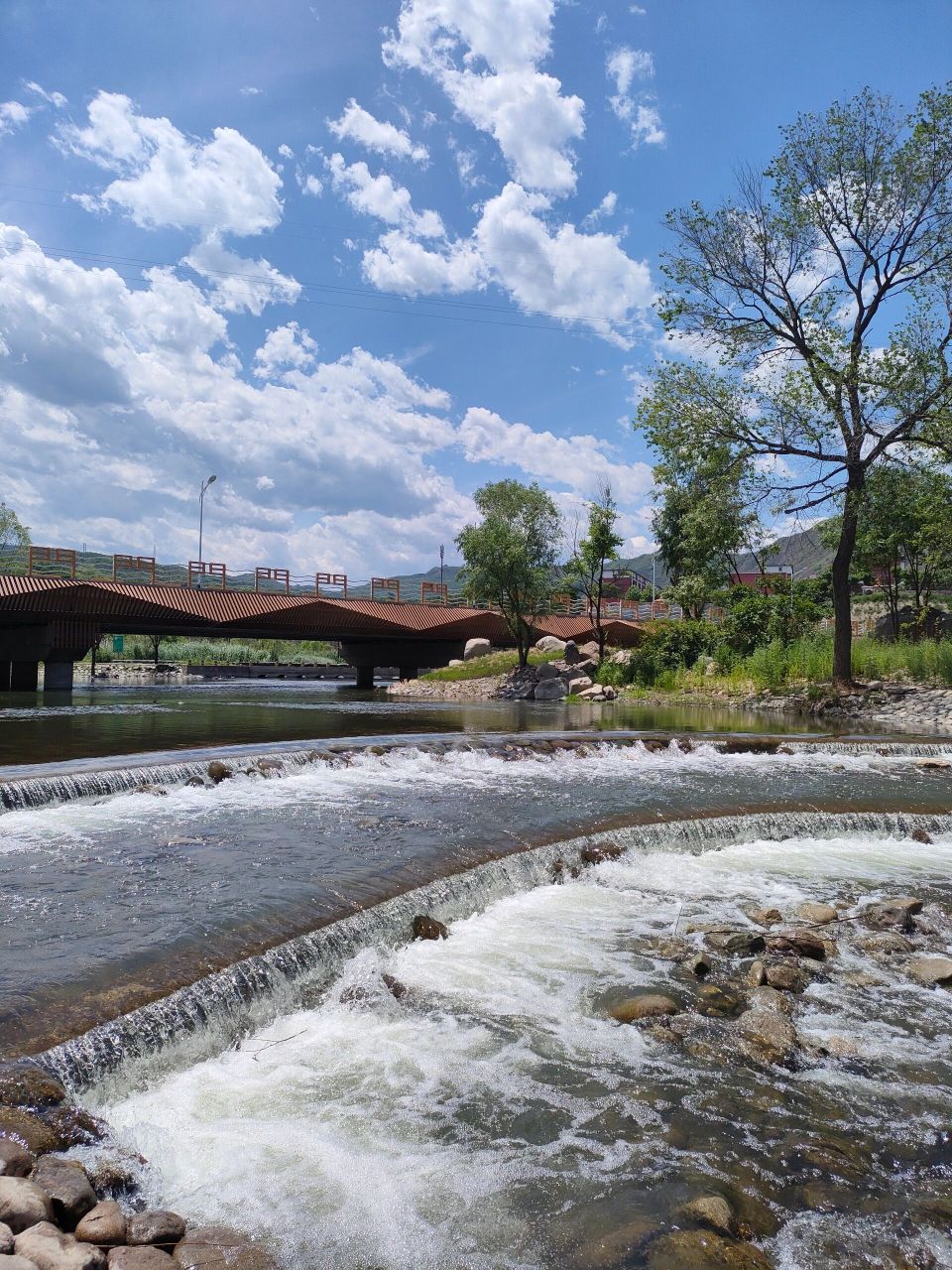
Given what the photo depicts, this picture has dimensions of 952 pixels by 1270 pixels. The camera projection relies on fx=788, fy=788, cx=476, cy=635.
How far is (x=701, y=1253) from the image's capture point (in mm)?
2734

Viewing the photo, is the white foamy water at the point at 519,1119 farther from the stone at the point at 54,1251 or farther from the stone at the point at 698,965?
the stone at the point at 54,1251

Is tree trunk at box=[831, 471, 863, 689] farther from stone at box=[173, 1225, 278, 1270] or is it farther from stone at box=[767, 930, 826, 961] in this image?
stone at box=[173, 1225, 278, 1270]

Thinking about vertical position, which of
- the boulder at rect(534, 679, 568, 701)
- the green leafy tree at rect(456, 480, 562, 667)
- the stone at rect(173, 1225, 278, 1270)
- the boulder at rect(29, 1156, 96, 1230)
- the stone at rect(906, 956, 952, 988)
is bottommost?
the stone at rect(906, 956, 952, 988)

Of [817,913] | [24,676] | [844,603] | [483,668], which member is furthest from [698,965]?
[24,676]

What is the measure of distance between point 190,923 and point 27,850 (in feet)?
9.32

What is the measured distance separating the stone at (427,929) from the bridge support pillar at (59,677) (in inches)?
1390

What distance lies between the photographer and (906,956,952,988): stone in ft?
17.0

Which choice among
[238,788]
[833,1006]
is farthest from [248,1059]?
[238,788]

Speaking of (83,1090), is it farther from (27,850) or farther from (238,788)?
(238,788)

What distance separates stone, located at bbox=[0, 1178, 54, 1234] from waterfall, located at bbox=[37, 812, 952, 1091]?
98cm

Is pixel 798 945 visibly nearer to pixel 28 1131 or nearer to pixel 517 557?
pixel 28 1131

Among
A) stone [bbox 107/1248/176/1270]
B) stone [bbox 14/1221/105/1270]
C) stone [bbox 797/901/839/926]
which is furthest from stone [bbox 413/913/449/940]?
stone [bbox 14/1221/105/1270]

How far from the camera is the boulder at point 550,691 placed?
3503cm

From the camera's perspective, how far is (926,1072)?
4051mm
